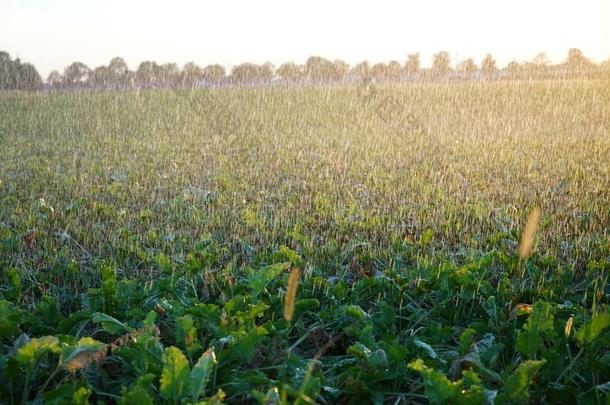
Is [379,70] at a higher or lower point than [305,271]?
higher

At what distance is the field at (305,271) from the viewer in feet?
6.81

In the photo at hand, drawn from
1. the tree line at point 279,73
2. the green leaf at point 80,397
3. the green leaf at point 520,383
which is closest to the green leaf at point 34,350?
the green leaf at point 80,397

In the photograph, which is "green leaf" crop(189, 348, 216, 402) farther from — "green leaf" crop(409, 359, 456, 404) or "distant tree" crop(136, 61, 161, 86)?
"distant tree" crop(136, 61, 161, 86)

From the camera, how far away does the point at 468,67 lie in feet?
74.2

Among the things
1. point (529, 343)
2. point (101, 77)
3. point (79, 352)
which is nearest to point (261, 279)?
point (79, 352)

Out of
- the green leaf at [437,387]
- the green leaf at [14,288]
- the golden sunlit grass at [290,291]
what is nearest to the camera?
the golden sunlit grass at [290,291]

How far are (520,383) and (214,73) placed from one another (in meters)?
21.8

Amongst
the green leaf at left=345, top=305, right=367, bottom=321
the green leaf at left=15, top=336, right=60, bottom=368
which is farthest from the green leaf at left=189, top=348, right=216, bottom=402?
the green leaf at left=345, top=305, right=367, bottom=321

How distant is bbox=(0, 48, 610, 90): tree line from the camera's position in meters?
22.0

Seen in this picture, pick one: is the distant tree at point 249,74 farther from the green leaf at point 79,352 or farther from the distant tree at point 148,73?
the green leaf at point 79,352

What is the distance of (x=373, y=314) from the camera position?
278cm

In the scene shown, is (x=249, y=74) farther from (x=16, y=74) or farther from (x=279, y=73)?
(x=16, y=74)

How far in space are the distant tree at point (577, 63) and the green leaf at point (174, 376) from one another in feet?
76.1

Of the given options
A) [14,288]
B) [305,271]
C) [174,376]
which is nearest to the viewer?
[174,376]
